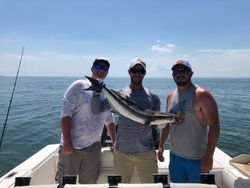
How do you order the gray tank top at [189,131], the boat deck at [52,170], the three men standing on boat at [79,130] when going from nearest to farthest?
the gray tank top at [189,131] < the three men standing on boat at [79,130] < the boat deck at [52,170]

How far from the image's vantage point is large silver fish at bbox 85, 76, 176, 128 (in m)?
3.46

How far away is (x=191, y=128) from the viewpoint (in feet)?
12.3

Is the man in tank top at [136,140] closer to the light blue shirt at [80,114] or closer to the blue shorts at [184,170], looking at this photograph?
the light blue shirt at [80,114]

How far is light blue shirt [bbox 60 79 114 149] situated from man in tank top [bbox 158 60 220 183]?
3.77 feet

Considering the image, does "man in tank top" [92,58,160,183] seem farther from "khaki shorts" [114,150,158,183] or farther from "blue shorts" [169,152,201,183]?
"blue shorts" [169,152,201,183]

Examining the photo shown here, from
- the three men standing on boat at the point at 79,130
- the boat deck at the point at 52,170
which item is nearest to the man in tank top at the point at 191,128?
the boat deck at the point at 52,170

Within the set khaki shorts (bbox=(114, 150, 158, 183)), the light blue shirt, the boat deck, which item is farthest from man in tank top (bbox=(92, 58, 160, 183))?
the boat deck

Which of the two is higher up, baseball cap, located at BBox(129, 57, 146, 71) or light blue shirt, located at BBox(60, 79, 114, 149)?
baseball cap, located at BBox(129, 57, 146, 71)

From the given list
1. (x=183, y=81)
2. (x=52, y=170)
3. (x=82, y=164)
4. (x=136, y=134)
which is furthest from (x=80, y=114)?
(x=52, y=170)

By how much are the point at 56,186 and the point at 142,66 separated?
2037 millimetres

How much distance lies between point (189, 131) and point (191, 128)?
5cm

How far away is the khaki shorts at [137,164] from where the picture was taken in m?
3.92

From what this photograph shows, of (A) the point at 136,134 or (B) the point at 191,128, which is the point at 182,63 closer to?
(B) the point at 191,128

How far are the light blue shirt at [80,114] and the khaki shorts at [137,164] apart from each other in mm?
494
